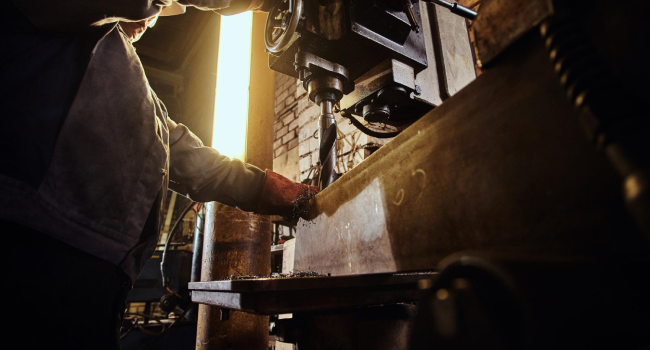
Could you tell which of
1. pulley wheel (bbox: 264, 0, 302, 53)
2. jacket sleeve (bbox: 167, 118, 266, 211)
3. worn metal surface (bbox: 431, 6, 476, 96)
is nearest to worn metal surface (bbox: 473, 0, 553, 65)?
pulley wheel (bbox: 264, 0, 302, 53)

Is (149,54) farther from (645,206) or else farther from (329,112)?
(645,206)

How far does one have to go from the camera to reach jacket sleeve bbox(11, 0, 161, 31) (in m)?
0.81

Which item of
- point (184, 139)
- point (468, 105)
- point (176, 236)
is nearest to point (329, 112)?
point (184, 139)

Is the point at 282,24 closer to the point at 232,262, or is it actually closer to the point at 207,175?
the point at 207,175

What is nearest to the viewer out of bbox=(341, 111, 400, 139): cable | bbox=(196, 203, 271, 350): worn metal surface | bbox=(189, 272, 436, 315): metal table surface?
bbox=(189, 272, 436, 315): metal table surface

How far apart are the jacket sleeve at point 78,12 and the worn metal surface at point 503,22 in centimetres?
88

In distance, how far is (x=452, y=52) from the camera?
133 centimetres

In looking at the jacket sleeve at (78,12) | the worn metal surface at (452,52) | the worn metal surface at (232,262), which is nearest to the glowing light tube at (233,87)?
the worn metal surface at (232,262)

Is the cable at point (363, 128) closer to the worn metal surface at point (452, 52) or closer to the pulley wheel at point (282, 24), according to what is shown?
the worn metal surface at point (452, 52)

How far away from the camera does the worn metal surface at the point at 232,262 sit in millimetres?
1630

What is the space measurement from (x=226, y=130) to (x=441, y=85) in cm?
125

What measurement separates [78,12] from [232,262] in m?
1.24

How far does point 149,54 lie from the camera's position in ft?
16.3

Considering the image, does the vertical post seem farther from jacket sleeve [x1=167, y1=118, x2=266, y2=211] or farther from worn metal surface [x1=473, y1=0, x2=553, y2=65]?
worn metal surface [x1=473, y1=0, x2=553, y2=65]
